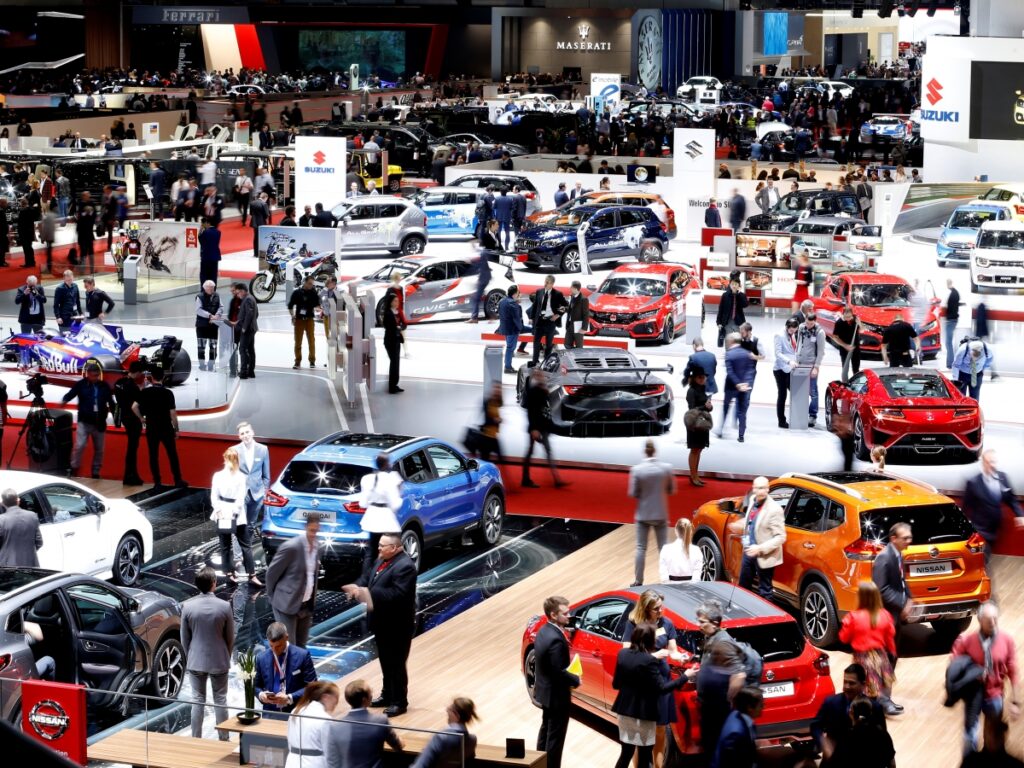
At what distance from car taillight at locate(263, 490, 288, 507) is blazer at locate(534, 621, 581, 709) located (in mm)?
5224

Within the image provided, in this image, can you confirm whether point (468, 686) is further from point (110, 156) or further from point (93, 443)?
point (110, 156)

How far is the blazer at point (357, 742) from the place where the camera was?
28.9 feet

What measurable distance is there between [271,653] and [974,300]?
69.7 ft

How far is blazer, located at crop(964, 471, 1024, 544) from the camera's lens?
13.8 meters

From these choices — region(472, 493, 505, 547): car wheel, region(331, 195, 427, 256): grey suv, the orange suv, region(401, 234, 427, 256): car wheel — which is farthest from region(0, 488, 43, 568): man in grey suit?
region(401, 234, 427, 256): car wheel

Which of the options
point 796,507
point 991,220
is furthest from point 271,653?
point 991,220

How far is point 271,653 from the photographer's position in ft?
35.3

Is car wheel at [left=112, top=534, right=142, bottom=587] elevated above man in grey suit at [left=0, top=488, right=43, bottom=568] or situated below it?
below

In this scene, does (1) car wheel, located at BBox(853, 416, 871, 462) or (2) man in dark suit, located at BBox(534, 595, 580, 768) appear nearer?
(2) man in dark suit, located at BBox(534, 595, 580, 768)

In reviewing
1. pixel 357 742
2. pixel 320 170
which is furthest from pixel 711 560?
pixel 320 170

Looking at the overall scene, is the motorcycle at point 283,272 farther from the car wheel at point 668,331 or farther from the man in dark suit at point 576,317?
the car wheel at point 668,331

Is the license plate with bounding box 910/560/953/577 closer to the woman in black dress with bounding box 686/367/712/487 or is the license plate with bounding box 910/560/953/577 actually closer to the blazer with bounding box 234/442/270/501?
the woman in black dress with bounding box 686/367/712/487

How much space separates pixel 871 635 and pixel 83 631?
5.55 metres

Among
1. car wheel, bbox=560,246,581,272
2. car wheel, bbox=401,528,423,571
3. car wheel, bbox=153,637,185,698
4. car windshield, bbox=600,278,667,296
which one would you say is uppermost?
car wheel, bbox=560,246,581,272
